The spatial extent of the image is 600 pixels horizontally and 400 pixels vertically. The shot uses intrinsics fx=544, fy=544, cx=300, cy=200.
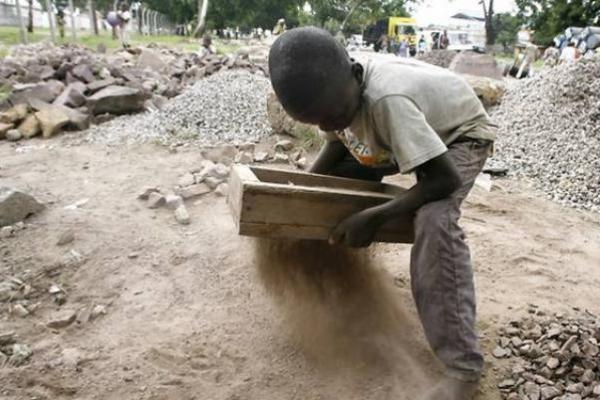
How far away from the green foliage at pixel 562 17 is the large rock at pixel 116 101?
19.0 metres

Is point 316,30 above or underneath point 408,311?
above

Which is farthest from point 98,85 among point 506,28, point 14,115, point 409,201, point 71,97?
point 506,28

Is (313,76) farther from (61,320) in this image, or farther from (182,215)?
(182,215)

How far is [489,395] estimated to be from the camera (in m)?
1.94

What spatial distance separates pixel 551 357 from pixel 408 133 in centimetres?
109

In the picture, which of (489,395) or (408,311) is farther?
(408,311)

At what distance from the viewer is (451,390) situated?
1771mm

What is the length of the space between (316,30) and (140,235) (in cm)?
193

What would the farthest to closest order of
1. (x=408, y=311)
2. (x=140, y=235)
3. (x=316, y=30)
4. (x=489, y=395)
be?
(x=140, y=235) < (x=408, y=311) < (x=489, y=395) < (x=316, y=30)

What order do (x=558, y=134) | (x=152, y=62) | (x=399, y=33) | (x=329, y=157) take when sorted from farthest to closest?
(x=399, y=33)
(x=152, y=62)
(x=558, y=134)
(x=329, y=157)

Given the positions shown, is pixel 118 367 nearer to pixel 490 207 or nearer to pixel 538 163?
pixel 490 207

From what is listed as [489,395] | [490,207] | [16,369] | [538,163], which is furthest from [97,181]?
[538,163]

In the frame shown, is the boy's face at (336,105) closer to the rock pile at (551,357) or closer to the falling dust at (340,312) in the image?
the falling dust at (340,312)

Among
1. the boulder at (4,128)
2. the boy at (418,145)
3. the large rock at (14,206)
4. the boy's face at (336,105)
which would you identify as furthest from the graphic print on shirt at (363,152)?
the boulder at (4,128)
